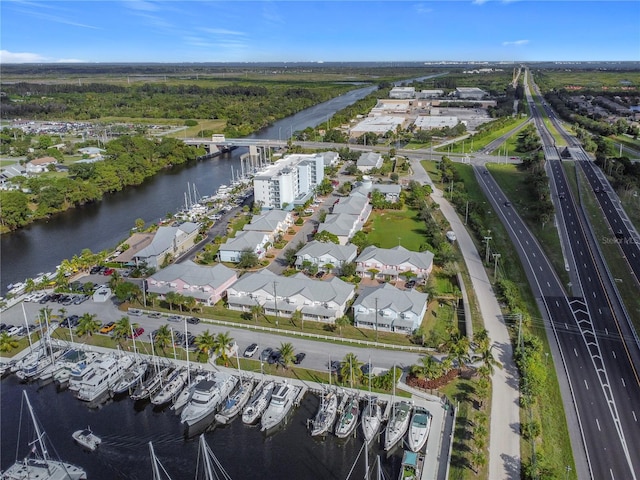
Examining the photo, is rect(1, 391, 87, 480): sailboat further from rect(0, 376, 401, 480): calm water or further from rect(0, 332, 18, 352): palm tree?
rect(0, 332, 18, 352): palm tree

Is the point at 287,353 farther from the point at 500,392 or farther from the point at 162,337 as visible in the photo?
the point at 500,392

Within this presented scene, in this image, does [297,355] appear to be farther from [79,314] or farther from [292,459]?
[79,314]

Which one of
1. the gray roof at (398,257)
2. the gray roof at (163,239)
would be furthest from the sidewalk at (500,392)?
the gray roof at (163,239)

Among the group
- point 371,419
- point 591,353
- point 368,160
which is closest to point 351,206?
point 368,160

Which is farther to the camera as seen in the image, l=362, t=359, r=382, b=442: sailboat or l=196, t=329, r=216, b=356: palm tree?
l=196, t=329, r=216, b=356: palm tree

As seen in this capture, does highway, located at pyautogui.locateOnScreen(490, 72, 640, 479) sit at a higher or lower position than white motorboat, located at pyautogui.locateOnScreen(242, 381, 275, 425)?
higher

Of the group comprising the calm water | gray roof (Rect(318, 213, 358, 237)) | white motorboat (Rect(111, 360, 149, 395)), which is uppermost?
gray roof (Rect(318, 213, 358, 237))

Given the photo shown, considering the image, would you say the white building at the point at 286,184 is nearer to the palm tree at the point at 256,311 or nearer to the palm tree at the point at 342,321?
the palm tree at the point at 256,311

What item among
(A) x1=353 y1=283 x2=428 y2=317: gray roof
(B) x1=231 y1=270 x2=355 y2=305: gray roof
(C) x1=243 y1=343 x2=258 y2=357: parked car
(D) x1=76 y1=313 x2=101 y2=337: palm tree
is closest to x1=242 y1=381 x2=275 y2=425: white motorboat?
(C) x1=243 y1=343 x2=258 y2=357: parked car
